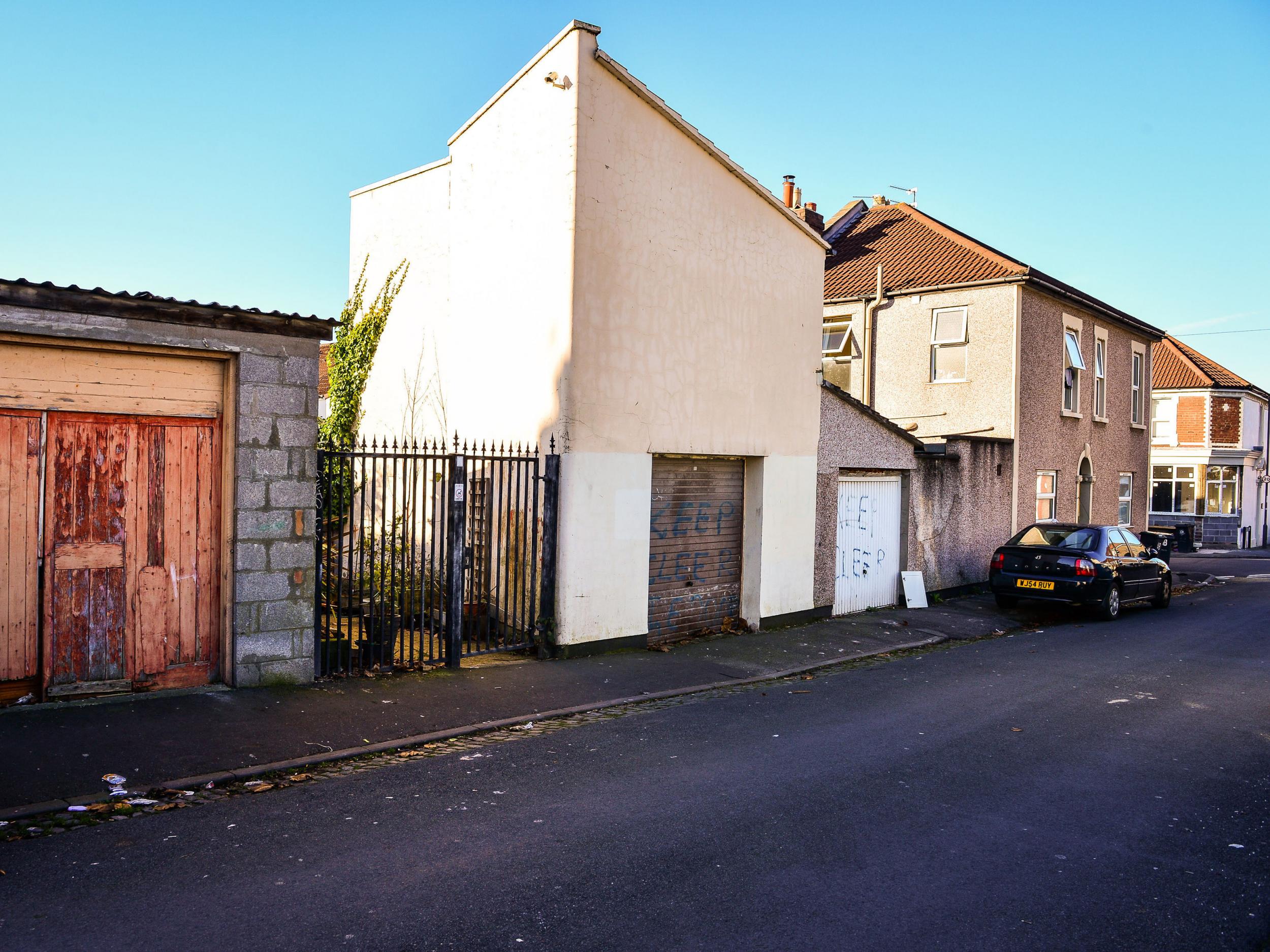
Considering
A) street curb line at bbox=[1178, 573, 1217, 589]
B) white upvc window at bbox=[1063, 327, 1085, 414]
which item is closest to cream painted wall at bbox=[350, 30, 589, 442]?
white upvc window at bbox=[1063, 327, 1085, 414]

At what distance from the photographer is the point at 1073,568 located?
48.4 ft

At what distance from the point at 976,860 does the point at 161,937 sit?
406cm

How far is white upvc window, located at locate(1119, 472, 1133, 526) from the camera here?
2444cm

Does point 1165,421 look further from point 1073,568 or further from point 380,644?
point 380,644

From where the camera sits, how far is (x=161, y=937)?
12.8ft

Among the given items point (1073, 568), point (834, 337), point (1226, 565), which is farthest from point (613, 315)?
point (1226, 565)

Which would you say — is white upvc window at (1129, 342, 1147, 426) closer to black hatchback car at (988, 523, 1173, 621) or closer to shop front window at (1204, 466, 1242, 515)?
black hatchback car at (988, 523, 1173, 621)

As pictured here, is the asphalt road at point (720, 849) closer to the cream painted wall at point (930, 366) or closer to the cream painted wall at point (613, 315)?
the cream painted wall at point (613, 315)

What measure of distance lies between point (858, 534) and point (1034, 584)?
3.26 m

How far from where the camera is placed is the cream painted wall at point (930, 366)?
1881 centimetres

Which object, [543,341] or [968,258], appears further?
[968,258]

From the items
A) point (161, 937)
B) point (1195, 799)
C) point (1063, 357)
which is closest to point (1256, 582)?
point (1063, 357)

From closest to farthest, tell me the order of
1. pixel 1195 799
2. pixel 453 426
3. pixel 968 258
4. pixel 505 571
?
pixel 1195 799
pixel 505 571
pixel 453 426
pixel 968 258

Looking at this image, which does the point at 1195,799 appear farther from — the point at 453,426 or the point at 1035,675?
the point at 453,426
